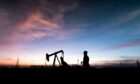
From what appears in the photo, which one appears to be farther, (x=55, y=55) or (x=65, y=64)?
(x=55, y=55)

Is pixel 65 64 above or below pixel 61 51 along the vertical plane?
below

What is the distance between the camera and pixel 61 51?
2020cm
